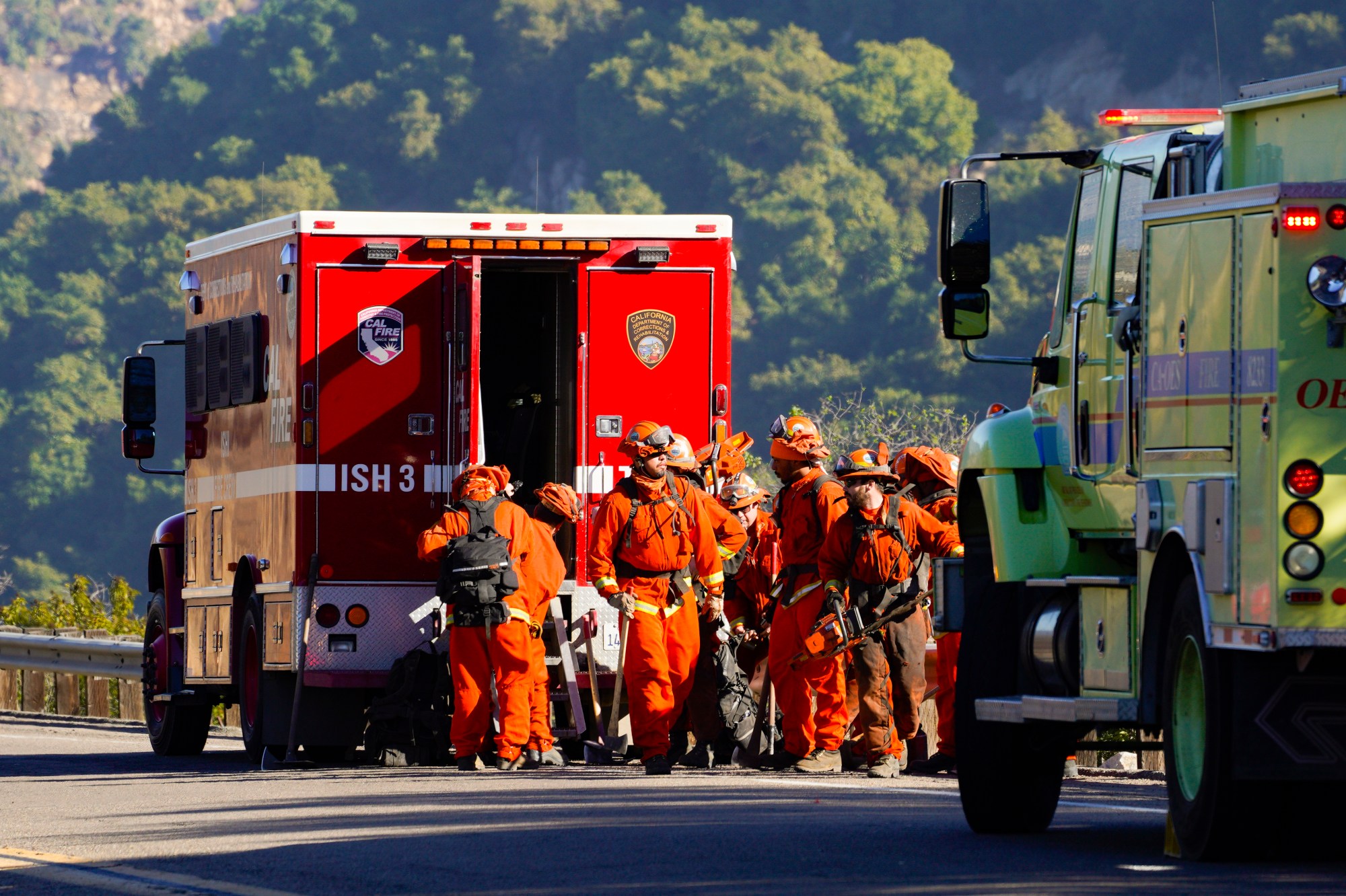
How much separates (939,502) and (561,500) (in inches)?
86.0

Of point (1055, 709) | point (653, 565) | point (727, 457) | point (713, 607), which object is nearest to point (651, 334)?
point (727, 457)

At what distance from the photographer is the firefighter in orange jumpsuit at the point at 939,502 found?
1481cm

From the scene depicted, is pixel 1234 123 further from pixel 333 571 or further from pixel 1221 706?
pixel 333 571

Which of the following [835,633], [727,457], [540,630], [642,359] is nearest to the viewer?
[835,633]

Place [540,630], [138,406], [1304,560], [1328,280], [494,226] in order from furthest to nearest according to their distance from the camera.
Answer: [138,406] < [494,226] < [540,630] < [1328,280] < [1304,560]

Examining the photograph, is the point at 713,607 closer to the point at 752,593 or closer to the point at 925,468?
the point at 752,593

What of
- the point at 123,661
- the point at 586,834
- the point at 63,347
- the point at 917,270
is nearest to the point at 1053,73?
the point at 917,270

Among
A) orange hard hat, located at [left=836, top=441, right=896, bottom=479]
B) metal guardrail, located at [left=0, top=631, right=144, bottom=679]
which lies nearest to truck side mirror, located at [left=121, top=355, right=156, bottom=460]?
metal guardrail, located at [left=0, top=631, right=144, bottom=679]

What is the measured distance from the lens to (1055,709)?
372 inches

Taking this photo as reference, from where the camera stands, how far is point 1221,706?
835 cm

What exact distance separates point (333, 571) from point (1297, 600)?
8318 millimetres

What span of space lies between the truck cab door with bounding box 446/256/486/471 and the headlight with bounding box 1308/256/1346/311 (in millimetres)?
7614

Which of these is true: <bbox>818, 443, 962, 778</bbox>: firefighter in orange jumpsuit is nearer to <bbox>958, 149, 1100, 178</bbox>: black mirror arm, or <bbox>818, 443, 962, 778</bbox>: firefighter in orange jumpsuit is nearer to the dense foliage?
<bbox>958, 149, 1100, 178</bbox>: black mirror arm

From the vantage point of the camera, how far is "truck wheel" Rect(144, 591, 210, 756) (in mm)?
17562
